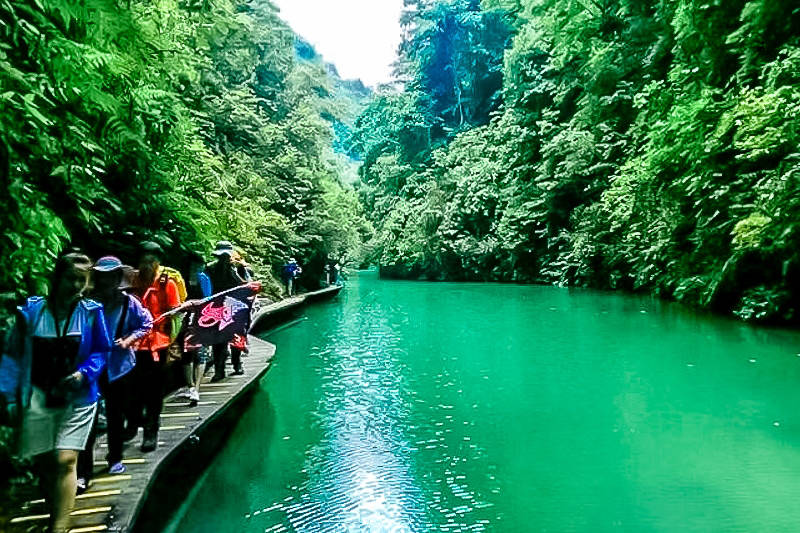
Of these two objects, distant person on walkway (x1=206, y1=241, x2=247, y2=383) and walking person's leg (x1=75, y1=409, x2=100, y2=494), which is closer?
walking person's leg (x1=75, y1=409, x2=100, y2=494)

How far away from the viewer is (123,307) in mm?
4074

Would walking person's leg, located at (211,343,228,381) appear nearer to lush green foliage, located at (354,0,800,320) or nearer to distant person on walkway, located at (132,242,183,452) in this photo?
distant person on walkway, located at (132,242,183,452)

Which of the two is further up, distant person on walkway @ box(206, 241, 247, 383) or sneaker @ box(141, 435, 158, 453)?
distant person on walkway @ box(206, 241, 247, 383)

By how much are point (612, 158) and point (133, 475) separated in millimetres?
22791

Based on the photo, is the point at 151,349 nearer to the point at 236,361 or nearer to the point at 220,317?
the point at 220,317

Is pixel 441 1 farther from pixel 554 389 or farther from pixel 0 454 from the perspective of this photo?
pixel 0 454

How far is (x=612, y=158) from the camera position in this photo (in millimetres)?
24406

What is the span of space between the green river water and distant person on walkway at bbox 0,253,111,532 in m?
1.38

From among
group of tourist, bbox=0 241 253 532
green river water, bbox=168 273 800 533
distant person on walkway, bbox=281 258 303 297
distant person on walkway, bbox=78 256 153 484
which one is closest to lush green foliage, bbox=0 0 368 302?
distant person on walkway, bbox=78 256 153 484

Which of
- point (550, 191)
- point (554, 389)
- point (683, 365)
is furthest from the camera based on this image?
point (550, 191)

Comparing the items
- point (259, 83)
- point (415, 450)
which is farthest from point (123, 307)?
point (259, 83)

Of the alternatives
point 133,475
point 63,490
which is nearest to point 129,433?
point 133,475

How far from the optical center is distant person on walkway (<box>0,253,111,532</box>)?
3.11 metres

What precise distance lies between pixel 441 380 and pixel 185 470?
14.4 feet
